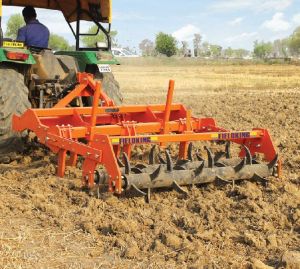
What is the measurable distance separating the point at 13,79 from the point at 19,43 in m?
0.43

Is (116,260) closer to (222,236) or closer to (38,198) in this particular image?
(222,236)

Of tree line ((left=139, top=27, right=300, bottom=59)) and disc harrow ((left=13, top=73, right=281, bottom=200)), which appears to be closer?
disc harrow ((left=13, top=73, right=281, bottom=200))

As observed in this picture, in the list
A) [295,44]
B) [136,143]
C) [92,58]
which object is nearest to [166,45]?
[295,44]

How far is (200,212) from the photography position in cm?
422

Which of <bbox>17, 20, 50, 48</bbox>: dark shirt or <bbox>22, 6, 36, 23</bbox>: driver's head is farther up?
<bbox>22, 6, 36, 23</bbox>: driver's head

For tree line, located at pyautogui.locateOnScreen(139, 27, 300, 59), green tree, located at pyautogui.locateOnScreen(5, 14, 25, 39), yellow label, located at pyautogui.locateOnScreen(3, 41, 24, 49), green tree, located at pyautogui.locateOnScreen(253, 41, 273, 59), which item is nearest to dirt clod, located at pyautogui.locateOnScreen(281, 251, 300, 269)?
yellow label, located at pyautogui.locateOnScreen(3, 41, 24, 49)

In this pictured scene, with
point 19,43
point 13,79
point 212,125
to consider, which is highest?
point 19,43

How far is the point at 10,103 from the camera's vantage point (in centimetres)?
573

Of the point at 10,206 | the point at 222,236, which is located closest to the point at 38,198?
the point at 10,206

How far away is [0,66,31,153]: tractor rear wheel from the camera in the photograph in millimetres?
5707

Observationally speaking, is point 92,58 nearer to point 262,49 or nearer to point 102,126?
point 102,126

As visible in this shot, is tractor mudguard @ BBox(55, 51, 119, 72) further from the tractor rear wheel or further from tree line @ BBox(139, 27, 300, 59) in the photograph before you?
tree line @ BBox(139, 27, 300, 59)

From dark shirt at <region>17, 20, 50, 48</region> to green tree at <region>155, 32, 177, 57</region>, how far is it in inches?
2709

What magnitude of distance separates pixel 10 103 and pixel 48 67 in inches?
31.8
